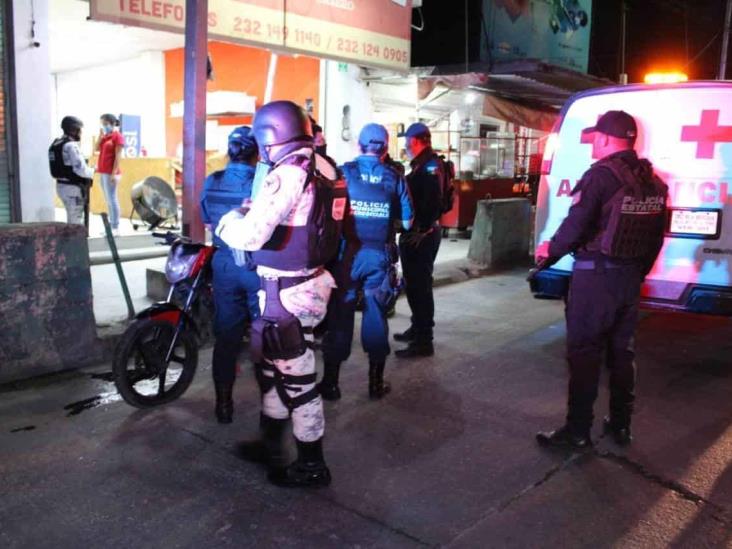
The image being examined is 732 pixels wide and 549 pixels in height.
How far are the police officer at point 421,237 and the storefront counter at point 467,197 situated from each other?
289 inches

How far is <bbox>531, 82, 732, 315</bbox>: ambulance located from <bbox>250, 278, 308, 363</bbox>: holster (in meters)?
3.26

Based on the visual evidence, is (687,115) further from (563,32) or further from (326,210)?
A: (563,32)

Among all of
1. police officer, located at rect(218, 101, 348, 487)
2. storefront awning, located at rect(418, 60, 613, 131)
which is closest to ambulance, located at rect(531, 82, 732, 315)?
police officer, located at rect(218, 101, 348, 487)

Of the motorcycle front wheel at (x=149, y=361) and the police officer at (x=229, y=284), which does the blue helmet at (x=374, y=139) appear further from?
the motorcycle front wheel at (x=149, y=361)

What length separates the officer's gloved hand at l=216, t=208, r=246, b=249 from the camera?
3.06 metres

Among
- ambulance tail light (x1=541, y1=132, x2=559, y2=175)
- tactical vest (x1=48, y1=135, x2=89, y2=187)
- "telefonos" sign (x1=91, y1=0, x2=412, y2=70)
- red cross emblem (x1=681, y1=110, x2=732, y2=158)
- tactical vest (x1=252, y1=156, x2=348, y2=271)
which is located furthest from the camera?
tactical vest (x1=48, y1=135, x2=89, y2=187)

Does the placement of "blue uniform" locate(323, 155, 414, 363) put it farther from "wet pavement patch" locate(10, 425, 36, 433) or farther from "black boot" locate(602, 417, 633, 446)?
"wet pavement patch" locate(10, 425, 36, 433)

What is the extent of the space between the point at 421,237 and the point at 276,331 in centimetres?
261

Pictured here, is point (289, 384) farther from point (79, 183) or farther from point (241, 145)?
point (79, 183)

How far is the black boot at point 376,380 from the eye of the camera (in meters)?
4.68

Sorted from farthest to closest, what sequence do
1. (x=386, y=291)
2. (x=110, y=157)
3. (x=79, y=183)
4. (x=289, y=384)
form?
(x=110, y=157)
(x=79, y=183)
(x=386, y=291)
(x=289, y=384)

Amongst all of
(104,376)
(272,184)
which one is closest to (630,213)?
(272,184)

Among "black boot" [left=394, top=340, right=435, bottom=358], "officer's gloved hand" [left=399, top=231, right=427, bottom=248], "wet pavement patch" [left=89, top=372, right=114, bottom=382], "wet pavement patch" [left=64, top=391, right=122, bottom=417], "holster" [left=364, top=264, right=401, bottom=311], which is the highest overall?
"officer's gloved hand" [left=399, top=231, right=427, bottom=248]

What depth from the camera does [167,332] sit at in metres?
4.39
